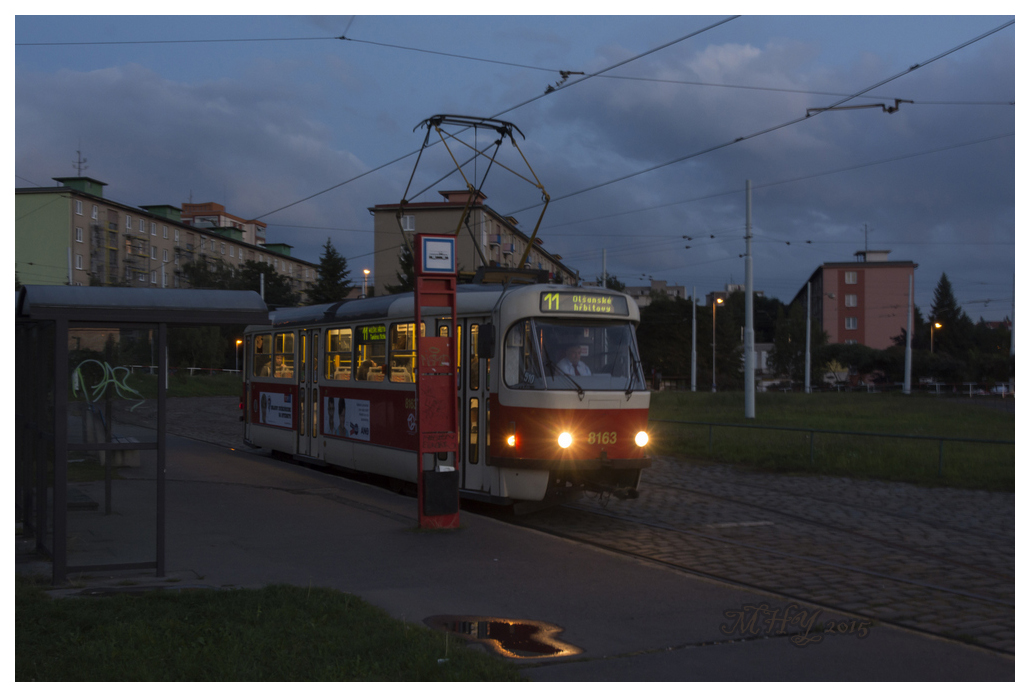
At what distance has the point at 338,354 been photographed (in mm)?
15961

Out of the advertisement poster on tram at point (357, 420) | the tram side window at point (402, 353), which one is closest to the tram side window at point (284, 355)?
the advertisement poster on tram at point (357, 420)

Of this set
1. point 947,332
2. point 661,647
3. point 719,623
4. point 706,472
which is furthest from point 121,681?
point 947,332

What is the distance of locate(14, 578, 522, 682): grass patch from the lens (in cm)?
550

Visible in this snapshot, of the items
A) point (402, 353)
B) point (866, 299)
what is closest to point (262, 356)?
point (402, 353)

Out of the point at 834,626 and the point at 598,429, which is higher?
the point at 598,429

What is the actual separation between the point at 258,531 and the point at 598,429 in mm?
4397

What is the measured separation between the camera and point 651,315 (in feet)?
289

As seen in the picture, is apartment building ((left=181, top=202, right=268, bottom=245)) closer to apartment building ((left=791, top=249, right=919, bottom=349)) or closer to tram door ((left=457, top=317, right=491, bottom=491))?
apartment building ((left=791, top=249, right=919, bottom=349))

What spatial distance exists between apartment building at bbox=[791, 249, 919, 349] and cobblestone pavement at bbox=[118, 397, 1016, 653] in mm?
89332

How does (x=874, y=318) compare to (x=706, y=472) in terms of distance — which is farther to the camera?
(x=874, y=318)

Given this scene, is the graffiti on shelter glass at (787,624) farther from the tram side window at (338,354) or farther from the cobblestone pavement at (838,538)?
the tram side window at (338,354)

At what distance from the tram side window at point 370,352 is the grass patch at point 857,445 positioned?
826 cm

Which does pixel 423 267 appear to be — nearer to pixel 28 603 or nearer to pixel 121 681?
pixel 28 603

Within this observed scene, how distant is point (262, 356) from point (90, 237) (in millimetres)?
69866
